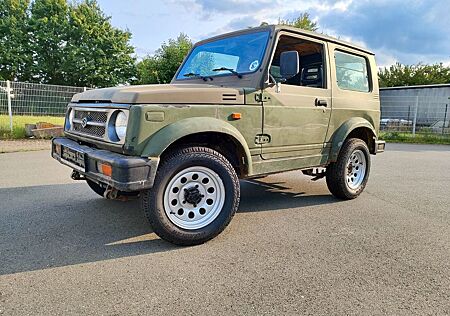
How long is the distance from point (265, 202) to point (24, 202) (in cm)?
316

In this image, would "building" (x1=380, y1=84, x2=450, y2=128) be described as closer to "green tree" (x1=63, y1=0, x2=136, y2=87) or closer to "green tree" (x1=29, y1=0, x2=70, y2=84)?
"green tree" (x1=63, y1=0, x2=136, y2=87)

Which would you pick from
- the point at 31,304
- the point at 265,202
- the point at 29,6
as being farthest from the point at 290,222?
the point at 29,6

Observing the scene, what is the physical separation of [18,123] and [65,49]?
85.3 feet

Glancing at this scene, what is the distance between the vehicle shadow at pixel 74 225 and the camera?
9.25ft

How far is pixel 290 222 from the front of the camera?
376 centimetres

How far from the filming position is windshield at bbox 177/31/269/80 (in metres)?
3.68

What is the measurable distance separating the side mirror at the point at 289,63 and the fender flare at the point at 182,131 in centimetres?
84

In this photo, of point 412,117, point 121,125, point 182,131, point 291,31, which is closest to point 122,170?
point 121,125

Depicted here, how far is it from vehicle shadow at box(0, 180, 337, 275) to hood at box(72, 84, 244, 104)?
132cm

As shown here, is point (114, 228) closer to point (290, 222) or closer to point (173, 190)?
point (173, 190)

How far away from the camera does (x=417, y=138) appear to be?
47.5ft

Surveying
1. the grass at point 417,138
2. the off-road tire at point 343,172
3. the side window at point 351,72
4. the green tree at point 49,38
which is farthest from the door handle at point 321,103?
the green tree at point 49,38

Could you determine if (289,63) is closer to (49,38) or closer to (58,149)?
(58,149)

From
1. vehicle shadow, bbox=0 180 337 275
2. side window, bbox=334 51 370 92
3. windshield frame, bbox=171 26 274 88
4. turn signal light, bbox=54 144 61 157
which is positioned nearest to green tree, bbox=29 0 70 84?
vehicle shadow, bbox=0 180 337 275
